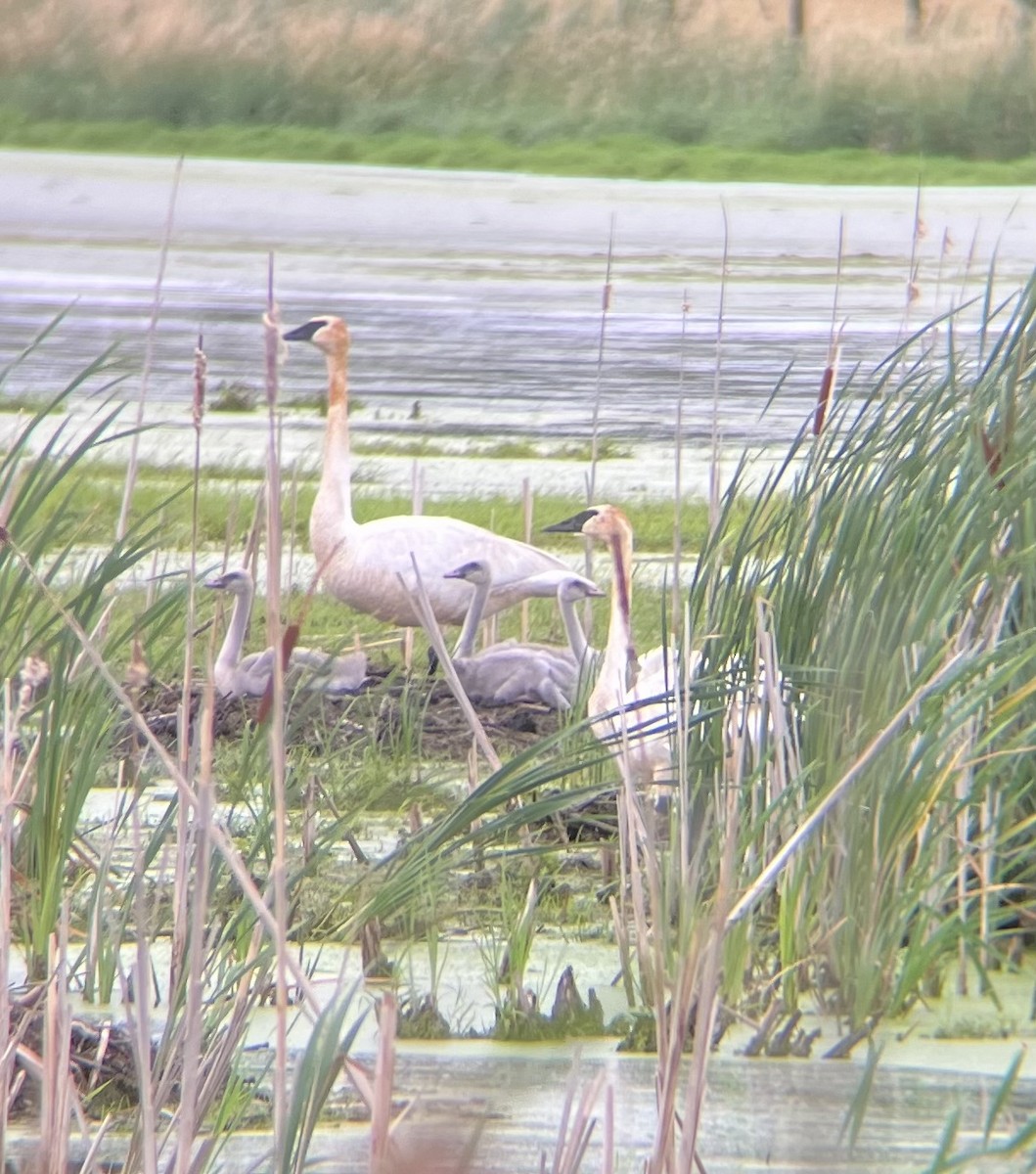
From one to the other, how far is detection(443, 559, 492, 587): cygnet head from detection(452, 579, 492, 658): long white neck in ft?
0.05

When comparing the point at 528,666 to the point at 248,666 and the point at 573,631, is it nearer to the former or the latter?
the point at 573,631

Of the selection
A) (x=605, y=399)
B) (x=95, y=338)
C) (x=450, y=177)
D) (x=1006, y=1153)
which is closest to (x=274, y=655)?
(x=1006, y=1153)

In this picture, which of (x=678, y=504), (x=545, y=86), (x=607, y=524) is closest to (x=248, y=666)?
(x=607, y=524)

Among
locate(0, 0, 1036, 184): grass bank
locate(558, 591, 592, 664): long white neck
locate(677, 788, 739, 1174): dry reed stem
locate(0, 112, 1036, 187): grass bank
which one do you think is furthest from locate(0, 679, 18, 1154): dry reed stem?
locate(0, 0, 1036, 184): grass bank

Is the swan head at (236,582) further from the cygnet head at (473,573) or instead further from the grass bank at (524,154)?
the grass bank at (524,154)

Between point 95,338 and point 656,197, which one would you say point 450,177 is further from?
point 95,338

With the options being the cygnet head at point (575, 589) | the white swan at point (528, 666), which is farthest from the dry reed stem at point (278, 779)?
the cygnet head at point (575, 589)

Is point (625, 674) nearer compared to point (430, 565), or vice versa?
point (625, 674)

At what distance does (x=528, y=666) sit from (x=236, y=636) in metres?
0.72

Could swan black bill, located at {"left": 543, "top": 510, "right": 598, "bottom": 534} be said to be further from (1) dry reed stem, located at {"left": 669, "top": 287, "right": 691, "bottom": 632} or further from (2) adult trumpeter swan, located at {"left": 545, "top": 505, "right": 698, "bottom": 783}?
(1) dry reed stem, located at {"left": 669, "top": 287, "right": 691, "bottom": 632}

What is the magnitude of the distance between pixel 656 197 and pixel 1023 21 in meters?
8.84

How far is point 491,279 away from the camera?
18.7 metres

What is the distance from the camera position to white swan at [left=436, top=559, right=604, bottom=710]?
5527 millimetres

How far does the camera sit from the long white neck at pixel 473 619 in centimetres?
580
